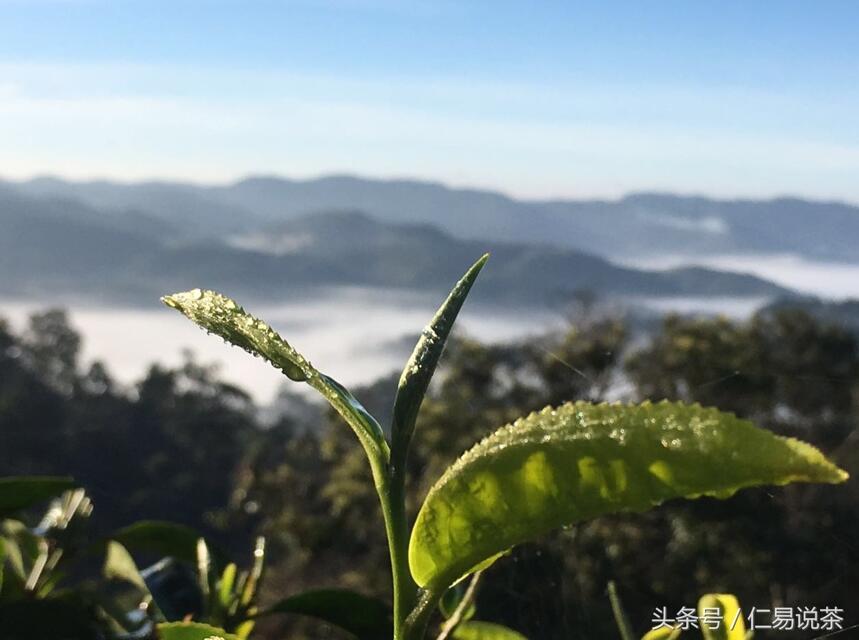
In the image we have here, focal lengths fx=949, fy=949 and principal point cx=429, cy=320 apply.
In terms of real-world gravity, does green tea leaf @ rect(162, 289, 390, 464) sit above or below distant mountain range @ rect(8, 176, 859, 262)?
below

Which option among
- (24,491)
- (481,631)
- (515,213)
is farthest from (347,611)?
(515,213)

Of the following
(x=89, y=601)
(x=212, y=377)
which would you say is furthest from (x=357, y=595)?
(x=212, y=377)

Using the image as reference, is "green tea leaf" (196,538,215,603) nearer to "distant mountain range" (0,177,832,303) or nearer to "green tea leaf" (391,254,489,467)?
"green tea leaf" (391,254,489,467)

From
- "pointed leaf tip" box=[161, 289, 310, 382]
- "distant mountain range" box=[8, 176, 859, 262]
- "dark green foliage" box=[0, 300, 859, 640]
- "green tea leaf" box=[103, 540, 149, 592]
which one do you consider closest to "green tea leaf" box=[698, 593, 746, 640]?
"dark green foliage" box=[0, 300, 859, 640]

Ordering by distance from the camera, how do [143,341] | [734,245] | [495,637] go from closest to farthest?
[495,637], [143,341], [734,245]

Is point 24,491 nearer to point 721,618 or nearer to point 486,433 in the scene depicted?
point 486,433

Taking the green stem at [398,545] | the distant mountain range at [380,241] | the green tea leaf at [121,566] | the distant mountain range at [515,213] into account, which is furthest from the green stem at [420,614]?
the distant mountain range at [515,213]

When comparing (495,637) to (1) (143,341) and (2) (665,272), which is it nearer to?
(2) (665,272)
